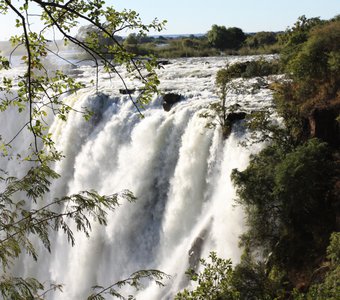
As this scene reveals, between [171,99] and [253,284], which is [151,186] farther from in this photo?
[253,284]

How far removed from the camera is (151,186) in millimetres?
15898

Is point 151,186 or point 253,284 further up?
point 151,186

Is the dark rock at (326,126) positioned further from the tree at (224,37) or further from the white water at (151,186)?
the tree at (224,37)

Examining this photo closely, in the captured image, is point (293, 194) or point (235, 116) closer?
point (293, 194)

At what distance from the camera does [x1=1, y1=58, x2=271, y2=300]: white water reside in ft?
43.9

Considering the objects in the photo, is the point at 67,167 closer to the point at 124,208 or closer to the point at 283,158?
the point at 124,208

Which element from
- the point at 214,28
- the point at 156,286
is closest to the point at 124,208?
the point at 156,286

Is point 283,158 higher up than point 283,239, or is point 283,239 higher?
point 283,158

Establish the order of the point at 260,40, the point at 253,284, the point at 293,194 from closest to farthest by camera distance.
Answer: the point at 253,284 → the point at 293,194 → the point at 260,40

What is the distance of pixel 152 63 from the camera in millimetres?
4352

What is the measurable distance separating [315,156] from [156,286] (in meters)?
6.14

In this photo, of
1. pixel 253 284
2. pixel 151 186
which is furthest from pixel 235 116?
pixel 253 284

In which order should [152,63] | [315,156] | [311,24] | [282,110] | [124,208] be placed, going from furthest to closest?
1. [311,24]
2. [124,208]
3. [282,110]
4. [315,156]
5. [152,63]

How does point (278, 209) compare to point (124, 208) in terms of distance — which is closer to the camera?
point (278, 209)
